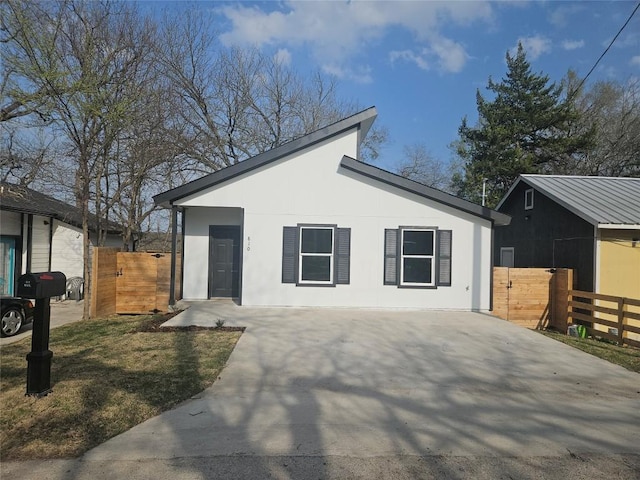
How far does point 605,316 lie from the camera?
39.7 ft

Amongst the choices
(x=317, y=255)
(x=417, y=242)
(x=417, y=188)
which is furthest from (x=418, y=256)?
(x=317, y=255)

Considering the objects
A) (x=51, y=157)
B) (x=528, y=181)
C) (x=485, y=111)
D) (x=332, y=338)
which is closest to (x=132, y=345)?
(x=332, y=338)

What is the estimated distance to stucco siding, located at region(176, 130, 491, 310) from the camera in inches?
436

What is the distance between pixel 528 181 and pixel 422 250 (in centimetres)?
722

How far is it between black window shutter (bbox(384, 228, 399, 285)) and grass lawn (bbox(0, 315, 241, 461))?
15.4 ft

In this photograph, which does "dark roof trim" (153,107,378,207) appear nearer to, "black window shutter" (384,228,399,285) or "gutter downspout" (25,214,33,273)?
"black window shutter" (384,228,399,285)

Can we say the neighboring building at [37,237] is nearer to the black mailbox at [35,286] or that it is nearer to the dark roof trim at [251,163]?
the dark roof trim at [251,163]

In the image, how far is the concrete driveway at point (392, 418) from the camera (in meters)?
3.31

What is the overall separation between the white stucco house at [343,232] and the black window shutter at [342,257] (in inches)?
1.0

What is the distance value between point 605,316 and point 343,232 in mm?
8037

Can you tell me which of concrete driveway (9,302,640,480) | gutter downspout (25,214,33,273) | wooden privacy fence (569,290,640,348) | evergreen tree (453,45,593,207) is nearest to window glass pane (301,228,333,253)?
concrete driveway (9,302,640,480)

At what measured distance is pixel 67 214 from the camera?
52.0 ft

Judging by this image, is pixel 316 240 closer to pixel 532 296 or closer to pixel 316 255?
Answer: pixel 316 255

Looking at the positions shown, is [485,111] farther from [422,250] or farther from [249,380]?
[249,380]
